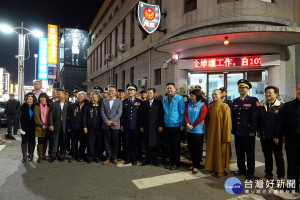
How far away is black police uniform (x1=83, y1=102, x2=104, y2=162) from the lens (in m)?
6.47

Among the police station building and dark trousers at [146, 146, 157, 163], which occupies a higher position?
the police station building

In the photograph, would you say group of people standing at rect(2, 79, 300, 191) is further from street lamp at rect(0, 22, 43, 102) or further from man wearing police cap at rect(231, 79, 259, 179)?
street lamp at rect(0, 22, 43, 102)

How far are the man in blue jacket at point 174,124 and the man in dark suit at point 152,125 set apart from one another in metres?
0.27

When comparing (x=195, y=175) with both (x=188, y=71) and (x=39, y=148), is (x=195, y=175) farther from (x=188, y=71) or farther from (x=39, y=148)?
(x=188, y=71)

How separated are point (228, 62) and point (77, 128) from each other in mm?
8521

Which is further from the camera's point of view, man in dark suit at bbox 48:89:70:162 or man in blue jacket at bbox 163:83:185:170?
man in dark suit at bbox 48:89:70:162

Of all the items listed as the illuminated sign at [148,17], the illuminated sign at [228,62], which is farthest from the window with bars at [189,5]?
the illuminated sign at [228,62]

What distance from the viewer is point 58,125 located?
6.70 meters

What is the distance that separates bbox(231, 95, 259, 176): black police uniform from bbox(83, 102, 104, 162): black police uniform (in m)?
3.71

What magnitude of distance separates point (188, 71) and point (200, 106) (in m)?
7.96

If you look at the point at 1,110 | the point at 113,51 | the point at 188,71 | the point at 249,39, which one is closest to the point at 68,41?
the point at 113,51

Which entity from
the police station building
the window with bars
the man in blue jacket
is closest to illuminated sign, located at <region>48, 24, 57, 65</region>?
the police station building

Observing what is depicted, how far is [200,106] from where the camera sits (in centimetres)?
556

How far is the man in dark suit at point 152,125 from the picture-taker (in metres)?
6.18
